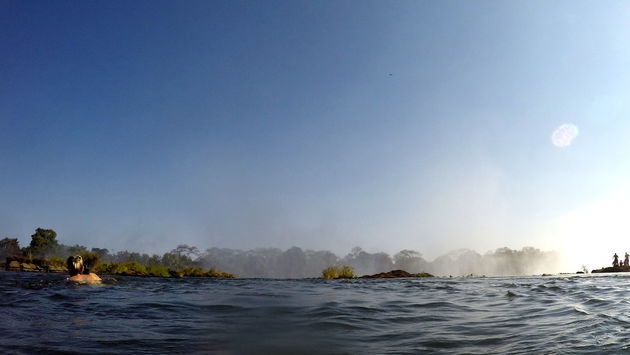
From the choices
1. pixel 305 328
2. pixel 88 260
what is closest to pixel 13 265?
pixel 88 260

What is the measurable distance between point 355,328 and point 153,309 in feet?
19.2

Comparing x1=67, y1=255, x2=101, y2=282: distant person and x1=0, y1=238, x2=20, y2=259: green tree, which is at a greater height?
x1=0, y1=238, x2=20, y2=259: green tree

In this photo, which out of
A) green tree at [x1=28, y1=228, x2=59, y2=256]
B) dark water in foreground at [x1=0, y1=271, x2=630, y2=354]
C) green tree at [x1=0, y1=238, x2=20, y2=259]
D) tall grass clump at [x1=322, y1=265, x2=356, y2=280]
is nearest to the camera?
dark water in foreground at [x1=0, y1=271, x2=630, y2=354]

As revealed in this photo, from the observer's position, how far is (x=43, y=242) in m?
64.2

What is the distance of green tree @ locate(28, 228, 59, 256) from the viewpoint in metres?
63.9

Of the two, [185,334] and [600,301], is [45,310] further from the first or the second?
[600,301]

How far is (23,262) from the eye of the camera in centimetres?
4306

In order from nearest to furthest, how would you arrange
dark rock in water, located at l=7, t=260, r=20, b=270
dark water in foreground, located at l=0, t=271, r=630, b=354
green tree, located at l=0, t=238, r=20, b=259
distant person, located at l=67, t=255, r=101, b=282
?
dark water in foreground, located at l=0, t=271, r=630, b=354
distant person, located at l=67, t=255, r=101, b=282
dark rock in water, located at l=7, t=260, r=20, b=270
green tree, located at l=0, t=238, r=20, b=259

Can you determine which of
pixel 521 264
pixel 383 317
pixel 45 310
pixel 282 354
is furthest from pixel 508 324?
pixel 521 264

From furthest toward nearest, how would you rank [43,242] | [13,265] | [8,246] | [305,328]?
[8,246] < [43,242] < [13,265] < [305,328]

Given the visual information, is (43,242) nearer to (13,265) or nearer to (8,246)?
(8,246)

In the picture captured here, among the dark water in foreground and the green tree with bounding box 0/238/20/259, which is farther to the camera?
the green tree with bounding box 0/238/20/259

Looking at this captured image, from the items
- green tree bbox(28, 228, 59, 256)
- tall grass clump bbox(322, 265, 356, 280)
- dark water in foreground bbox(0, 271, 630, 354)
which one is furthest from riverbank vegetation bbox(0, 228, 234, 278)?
dark water in foreground bbox(0, 271, 630, 354)

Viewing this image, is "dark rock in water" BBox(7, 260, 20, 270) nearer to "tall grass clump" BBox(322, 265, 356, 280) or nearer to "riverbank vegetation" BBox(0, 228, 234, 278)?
"riverbank vegetation" BBox(0, 228, 234, 278)
